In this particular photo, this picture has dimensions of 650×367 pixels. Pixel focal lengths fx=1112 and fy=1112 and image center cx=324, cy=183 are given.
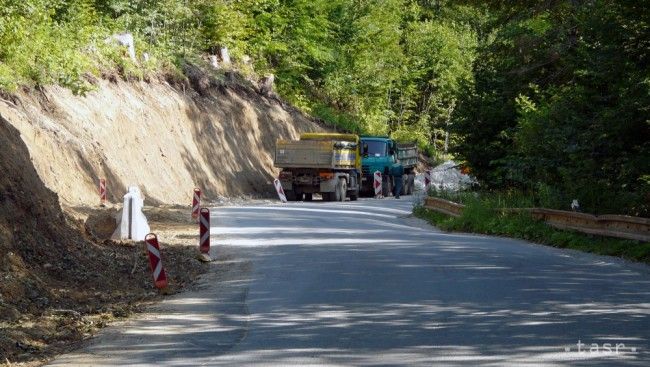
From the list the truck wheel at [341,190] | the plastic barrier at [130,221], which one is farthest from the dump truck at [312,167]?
the plastic barrier at [130,221]

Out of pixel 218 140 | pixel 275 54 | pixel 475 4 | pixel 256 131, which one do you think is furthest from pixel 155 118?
pixel 275 54

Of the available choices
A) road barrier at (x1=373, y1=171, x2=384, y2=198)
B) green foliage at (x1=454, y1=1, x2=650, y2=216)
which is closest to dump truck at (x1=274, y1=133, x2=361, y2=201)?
road barrier at (x1=373, y1=171, x2=384, y2=198)

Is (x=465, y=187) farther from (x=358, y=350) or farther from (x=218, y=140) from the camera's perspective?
(x=358, y=350)

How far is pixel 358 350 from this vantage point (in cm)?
1016

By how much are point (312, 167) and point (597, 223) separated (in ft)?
83.4

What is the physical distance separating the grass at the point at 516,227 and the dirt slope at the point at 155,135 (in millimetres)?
10413

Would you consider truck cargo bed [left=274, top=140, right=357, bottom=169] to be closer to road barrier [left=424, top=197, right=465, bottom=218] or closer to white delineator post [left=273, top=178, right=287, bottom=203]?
white delineator post [left=273, top=178, right=287, bottom=203]

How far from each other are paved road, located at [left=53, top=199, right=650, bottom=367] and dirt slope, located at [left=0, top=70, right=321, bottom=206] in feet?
44.7

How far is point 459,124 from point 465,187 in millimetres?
4417

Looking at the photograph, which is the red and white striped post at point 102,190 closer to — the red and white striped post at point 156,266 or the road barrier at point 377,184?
the red and white striped post at point 156,266

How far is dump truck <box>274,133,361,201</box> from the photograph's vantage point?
4659 centimetres

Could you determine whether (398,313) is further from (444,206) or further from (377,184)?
(377,184)

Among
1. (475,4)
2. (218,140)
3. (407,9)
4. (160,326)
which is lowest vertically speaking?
(160,326)

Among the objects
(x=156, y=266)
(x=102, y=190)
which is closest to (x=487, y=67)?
(x=102, y=190)
